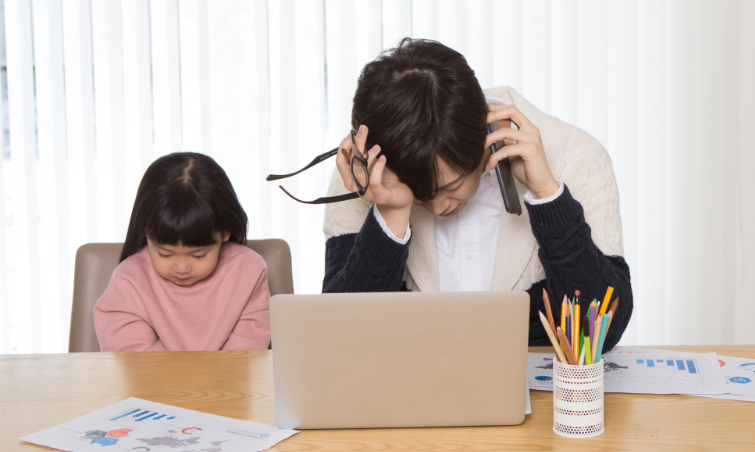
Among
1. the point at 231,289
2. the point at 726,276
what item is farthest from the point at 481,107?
the point at 726,276

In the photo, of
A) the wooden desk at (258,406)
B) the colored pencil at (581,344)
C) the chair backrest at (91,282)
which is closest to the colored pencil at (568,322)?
the colored pencil at (581,344)

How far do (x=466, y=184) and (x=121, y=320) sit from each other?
0.77 metres

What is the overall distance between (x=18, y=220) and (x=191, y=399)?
5.82 feet

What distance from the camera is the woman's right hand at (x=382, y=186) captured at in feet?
→ 3.26

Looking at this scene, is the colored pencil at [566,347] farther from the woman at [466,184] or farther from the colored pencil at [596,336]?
the woman at [466,184]

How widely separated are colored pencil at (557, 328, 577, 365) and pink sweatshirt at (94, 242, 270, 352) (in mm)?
847

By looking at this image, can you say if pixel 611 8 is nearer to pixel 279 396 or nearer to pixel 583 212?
pixel 583 212

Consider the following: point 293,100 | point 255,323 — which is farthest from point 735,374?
point 293,100

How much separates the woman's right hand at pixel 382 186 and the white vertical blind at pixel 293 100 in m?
1.24

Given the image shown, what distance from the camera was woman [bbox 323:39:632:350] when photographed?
96 centimetres

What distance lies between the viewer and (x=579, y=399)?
726 millimetres

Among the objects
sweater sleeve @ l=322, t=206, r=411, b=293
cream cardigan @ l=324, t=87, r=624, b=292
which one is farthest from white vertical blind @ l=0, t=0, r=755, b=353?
sweater sleeve @ l=322, t=206, r=411, b=293

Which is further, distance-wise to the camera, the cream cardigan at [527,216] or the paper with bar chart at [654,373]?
the cream cardigan at [527,216]

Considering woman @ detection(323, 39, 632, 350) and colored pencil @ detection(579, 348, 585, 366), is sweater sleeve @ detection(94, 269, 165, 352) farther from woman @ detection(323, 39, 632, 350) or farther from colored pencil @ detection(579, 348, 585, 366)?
colored pencil @ detection(579, 348, 585, 366)
